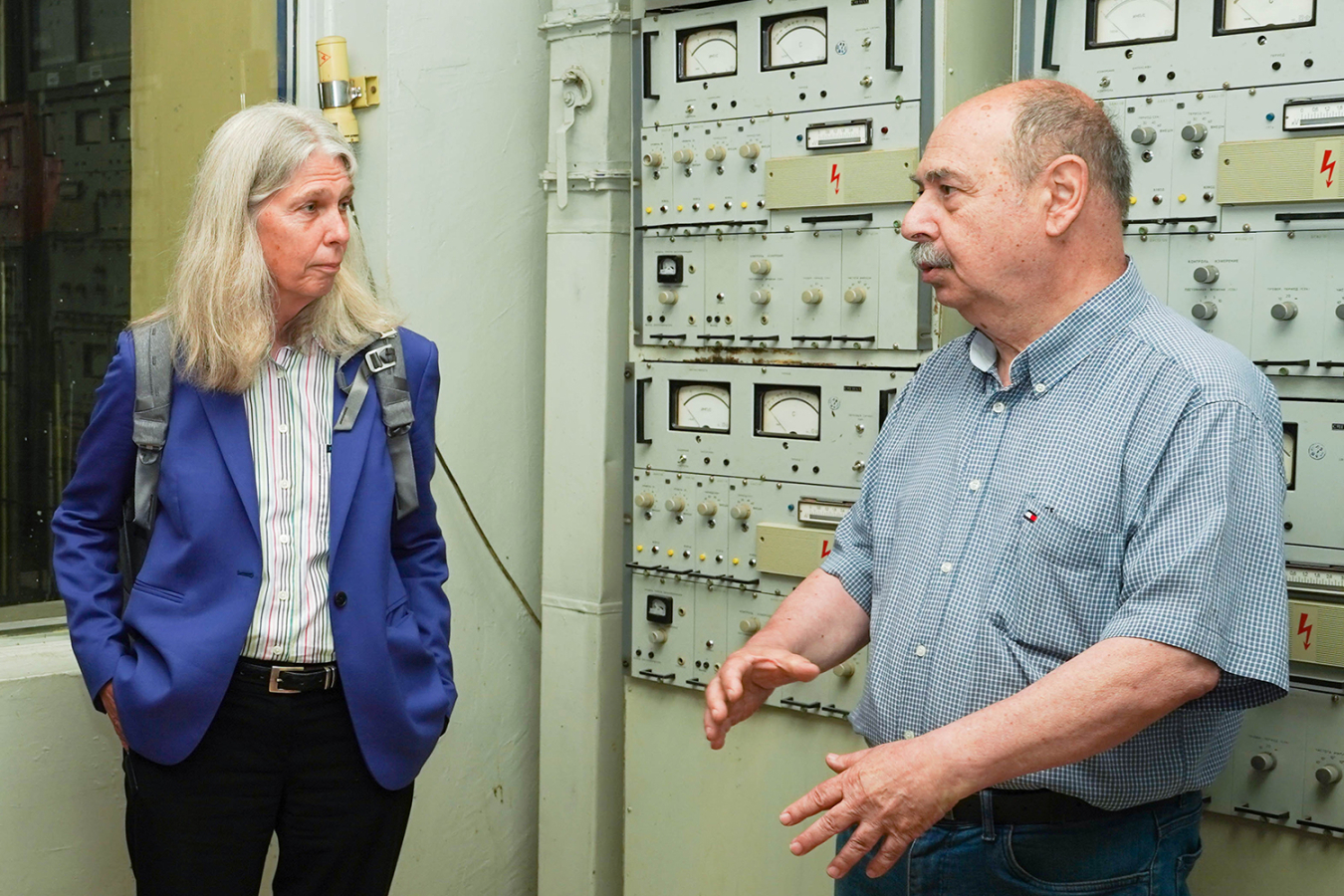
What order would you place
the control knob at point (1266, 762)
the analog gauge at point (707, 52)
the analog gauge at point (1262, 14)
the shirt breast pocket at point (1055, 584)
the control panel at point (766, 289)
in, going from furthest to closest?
the analog gauge at point (707, 52) → the control panel at point (766, 289) → the control knob at point (1266, 762) → the analog gauge at point (1262, 14) → the shirt breast pocket at point (1055, 584)

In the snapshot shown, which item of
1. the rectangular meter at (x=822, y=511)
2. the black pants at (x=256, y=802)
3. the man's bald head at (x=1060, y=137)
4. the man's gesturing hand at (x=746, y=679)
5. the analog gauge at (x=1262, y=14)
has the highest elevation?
the analog gauge at (x=1262, y=14)

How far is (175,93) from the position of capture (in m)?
2.93

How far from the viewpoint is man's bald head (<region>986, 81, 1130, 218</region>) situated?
5.70 feet

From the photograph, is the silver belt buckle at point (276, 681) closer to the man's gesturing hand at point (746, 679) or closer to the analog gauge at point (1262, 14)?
the man's gesturing hand at point (746, 679)

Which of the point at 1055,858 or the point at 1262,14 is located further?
the point at 1262,14

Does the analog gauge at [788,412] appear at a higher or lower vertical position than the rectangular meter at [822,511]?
higher

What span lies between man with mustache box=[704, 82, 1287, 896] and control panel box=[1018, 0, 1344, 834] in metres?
0.44

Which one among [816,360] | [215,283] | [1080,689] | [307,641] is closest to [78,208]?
[215,283]

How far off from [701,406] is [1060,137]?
4.17 ft

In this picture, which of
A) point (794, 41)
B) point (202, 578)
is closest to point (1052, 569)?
point (202, 578)

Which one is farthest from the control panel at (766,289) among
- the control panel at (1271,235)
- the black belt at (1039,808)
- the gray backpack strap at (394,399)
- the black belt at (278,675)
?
the black belt at (278,675)

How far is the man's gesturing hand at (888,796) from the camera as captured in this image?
1495 millimetres

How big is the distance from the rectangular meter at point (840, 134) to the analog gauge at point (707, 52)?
25cm

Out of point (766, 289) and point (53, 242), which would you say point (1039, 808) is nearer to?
point (766, 289)
